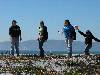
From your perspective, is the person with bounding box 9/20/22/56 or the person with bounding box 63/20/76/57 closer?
the person with bounding box 63/20/76/57

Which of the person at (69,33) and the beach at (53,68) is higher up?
the person at (69,33)

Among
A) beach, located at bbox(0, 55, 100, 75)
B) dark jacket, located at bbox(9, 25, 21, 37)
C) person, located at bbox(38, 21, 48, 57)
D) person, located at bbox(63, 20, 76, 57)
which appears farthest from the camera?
dark jacket, located at bbox(9, 25, 21, 37)

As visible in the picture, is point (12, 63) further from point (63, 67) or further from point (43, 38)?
point (43, 38)

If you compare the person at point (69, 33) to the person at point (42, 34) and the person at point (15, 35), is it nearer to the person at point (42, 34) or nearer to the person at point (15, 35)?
the person at point (42, 34)

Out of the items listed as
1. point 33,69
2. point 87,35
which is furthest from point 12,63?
point 87,35

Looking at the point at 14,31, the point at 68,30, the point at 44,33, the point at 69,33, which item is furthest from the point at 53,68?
the point at 14,31

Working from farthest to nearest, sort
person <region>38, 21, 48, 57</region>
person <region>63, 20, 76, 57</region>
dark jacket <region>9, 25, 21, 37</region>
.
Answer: dark jacket <region>9, 25, 21, 37</region> → person <region>38, 21, 48, 57</region> → person <region>63, 20, 76, 57</region>

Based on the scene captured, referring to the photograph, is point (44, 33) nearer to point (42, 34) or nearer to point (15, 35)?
point (42, 34)

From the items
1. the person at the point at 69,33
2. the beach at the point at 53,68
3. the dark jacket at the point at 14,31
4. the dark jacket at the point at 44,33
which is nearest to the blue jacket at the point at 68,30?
the person at the point at 69,33

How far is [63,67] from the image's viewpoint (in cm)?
2464

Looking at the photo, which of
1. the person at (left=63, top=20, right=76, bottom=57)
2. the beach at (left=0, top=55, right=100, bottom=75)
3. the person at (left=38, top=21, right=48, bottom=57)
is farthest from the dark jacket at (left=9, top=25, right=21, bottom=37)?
the beach at (left=0, top=55, right=100, bottom=75)

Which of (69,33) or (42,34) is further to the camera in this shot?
(42,34)

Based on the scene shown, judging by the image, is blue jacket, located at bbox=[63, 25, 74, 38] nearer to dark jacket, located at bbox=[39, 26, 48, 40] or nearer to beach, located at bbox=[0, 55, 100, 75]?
dark jacket, located at bbox=[39, 26, 48, 40]

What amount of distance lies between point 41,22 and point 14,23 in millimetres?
2272
